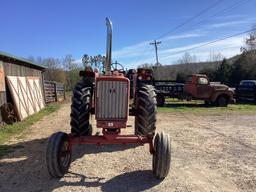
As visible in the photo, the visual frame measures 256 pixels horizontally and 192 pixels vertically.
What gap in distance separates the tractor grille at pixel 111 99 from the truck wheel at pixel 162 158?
1140 millimetres

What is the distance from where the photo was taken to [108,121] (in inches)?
275

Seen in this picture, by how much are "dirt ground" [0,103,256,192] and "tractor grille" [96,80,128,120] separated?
3.35ft

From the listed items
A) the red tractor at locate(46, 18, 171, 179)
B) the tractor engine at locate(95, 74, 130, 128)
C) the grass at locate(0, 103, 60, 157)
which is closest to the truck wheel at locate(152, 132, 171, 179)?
→ the red tractor at locate(46, 18, 171, 179)

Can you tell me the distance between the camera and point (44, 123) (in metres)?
13.8

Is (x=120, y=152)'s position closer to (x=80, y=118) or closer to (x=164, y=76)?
(x=80, y=118)

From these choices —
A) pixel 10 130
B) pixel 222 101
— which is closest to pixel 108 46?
pixel 10 130

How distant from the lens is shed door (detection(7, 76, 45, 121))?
1400cm

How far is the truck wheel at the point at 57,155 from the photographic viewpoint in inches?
237

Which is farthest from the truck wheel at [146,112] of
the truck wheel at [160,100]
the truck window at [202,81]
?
the truck window at [202,81]

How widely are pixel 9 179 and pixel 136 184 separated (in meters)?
2.22

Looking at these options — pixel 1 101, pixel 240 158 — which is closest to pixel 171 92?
pixel 1 101

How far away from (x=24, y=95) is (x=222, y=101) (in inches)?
495

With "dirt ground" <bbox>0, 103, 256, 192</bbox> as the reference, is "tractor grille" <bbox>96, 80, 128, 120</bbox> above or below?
above

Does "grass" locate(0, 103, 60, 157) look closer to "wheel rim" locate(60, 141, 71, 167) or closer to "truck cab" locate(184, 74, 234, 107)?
"wheel rim" locate(60, 141, 71, 167)
